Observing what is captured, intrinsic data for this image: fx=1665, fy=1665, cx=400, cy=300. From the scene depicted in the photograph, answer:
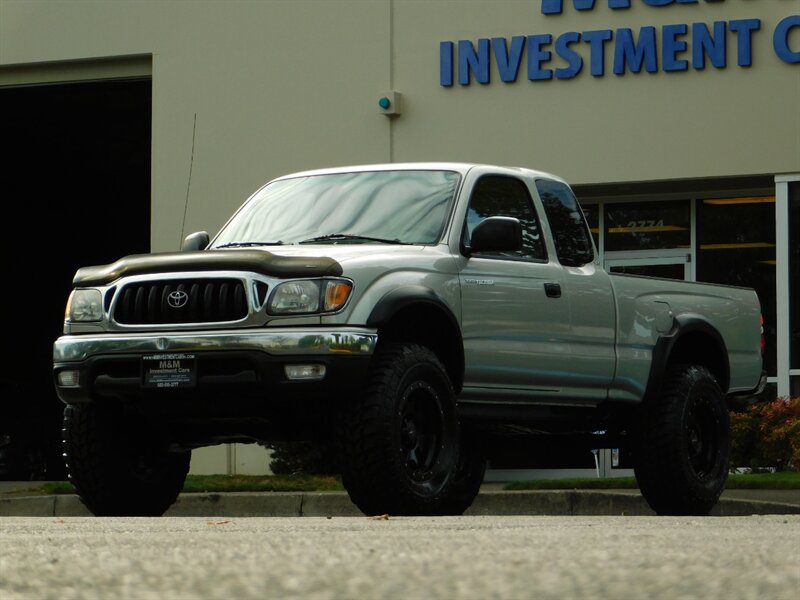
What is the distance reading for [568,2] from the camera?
18.4 metres

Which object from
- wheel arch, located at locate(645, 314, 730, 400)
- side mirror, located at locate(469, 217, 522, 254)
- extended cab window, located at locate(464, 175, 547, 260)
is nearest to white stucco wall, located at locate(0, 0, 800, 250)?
wheel arch, located at locate(645, 314, 730, 400)

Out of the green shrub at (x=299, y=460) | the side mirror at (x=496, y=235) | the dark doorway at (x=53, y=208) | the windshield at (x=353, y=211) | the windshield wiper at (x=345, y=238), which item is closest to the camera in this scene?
the side mirror at (x=496, y=235)

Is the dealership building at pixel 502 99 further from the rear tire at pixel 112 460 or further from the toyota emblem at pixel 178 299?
Result: the toyota emblem at pixel 178 299

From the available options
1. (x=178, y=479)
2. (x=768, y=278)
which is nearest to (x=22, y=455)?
(x=768, y=278)

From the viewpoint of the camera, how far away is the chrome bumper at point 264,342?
7.98 metres

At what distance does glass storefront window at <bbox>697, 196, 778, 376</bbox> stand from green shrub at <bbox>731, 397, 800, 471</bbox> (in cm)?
206

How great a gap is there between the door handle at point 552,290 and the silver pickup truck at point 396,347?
1cm

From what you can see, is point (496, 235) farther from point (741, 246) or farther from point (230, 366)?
point (741, 246)

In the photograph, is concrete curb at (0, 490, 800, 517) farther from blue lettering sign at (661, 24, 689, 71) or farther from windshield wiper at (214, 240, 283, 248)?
blue lettering sign at (661, 24, 689, 71)

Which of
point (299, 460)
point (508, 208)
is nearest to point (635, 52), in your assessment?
point (299, 460)

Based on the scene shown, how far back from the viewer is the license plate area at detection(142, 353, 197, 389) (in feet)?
26.7

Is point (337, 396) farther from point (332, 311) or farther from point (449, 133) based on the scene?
point (449, 133)

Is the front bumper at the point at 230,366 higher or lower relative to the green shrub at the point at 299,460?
higher

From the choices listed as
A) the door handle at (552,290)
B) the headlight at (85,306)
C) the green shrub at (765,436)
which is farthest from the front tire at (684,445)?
the green shrub at (765,436)
